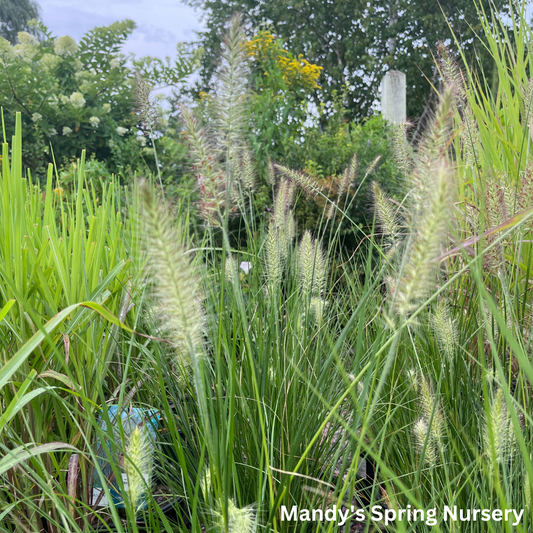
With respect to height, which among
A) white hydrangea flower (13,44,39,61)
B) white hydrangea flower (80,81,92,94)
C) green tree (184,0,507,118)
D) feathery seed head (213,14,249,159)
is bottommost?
feathery seed head (213,14,249,159)

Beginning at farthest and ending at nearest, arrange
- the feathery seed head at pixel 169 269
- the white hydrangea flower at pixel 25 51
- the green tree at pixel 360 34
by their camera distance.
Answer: the green tree at pixel 360 34
the white hydrangea flower at pixel 25 51
the feathery seed head at pixel 169 269

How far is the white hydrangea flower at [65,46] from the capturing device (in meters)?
6.07

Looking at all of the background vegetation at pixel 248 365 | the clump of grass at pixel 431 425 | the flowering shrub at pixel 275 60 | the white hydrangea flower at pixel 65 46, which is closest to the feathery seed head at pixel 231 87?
the background vegetation at pixel 248 365

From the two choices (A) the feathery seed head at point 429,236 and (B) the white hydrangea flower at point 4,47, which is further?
(B) the white hydrangea flower at point 4,47

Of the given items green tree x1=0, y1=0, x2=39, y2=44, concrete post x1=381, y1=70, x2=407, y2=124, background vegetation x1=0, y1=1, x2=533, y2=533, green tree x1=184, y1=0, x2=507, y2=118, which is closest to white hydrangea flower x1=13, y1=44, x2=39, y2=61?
concrete post x1=381, y1=70, x2=407, y2=124

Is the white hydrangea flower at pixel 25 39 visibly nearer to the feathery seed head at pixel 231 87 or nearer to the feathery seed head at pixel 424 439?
the feathery seed head at pixel 231 87

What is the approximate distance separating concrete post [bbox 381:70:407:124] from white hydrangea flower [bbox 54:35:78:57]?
183 inches

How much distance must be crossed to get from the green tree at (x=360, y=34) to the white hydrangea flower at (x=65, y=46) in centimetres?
1056

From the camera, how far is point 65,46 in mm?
6121

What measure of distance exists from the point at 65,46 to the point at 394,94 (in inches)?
193

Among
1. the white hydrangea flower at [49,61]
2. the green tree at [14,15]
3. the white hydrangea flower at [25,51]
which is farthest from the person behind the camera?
the green tree at [14,15]

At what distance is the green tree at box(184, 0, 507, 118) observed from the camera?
53.8 ft

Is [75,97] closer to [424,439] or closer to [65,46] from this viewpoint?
[65,46]

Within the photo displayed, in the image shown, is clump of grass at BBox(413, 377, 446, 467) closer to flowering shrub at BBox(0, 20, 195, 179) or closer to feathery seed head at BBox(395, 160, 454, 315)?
feathery seed head at BBox(395, 160, 454, 315)
